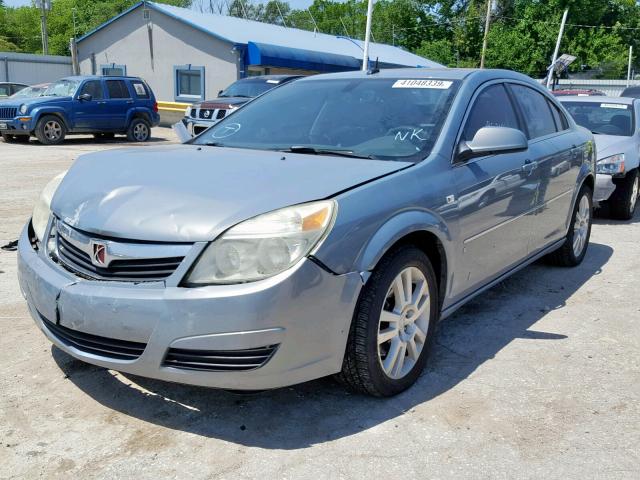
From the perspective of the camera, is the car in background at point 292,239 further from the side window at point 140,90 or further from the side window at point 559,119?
the side window at point 140,90

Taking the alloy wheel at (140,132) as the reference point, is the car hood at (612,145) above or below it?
above

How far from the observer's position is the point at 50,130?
16281 millimetres

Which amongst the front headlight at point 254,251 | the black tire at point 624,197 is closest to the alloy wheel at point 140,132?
the black tire at point 624,197

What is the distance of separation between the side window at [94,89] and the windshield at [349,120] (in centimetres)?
1383

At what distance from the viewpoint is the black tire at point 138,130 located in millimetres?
17900

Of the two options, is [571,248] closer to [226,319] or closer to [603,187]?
[603,187]

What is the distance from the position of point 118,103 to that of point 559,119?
14.3 m

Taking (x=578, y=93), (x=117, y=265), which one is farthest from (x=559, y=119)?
(x=578, y=93)

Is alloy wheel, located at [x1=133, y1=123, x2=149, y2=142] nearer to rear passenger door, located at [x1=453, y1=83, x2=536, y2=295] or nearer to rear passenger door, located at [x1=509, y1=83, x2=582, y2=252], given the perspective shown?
rear passenger door, located at [x1=509, y1=83, x2=582, y2=252]

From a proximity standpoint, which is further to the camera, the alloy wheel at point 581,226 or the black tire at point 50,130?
the black tire at point 50,130

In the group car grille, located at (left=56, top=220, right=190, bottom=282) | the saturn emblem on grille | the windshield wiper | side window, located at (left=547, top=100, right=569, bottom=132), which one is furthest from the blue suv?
the saturn emblem on grille

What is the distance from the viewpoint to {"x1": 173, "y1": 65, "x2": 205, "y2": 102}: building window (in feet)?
86.8

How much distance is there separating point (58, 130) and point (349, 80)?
14002 mm

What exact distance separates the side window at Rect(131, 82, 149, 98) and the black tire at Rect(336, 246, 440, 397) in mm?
16364
